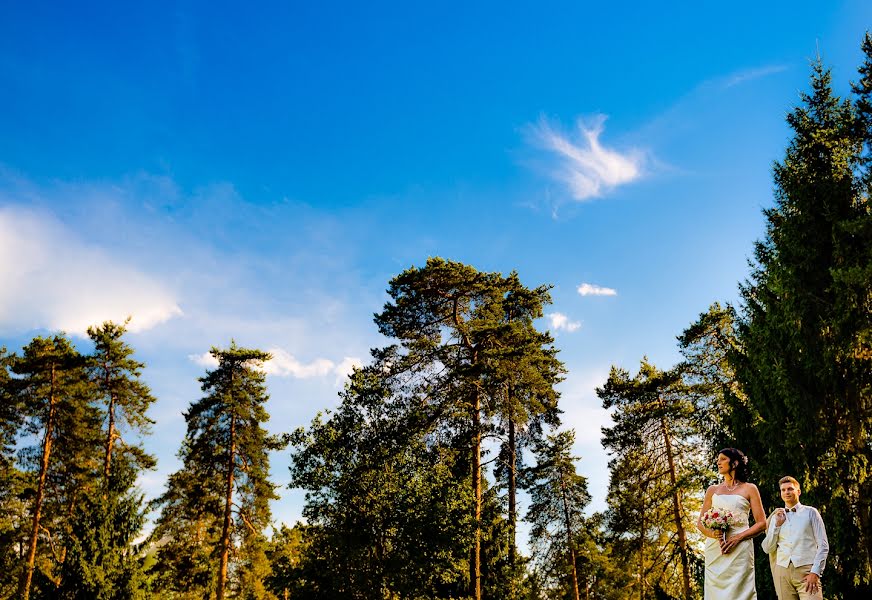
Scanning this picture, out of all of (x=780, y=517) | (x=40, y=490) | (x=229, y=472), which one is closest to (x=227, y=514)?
(x=229, y=472)

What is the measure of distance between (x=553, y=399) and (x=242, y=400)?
15.3 m

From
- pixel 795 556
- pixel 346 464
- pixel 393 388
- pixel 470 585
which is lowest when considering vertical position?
pixel 470 585

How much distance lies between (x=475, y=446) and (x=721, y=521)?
1546cm

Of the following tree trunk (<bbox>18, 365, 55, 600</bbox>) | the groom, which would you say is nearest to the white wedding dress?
the groom

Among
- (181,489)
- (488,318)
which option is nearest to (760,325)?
(488,318)

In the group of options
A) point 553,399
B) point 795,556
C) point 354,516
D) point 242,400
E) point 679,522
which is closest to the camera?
point 795,556

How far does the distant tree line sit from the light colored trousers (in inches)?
227

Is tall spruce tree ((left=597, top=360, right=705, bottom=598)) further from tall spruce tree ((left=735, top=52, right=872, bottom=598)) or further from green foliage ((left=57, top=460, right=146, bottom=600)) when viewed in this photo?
green foliage ((left=57, top=460, right=146, bottom=600))

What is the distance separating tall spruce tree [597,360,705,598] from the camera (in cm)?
2369

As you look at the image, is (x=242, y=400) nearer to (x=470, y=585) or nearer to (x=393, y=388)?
(x=393, y=388)

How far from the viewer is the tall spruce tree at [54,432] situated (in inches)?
1059

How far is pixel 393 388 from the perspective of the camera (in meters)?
22.5

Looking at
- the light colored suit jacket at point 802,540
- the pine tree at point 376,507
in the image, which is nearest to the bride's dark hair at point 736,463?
the light colored suit jacket at point 802,540

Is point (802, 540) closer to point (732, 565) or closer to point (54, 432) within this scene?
point (732, 565)
